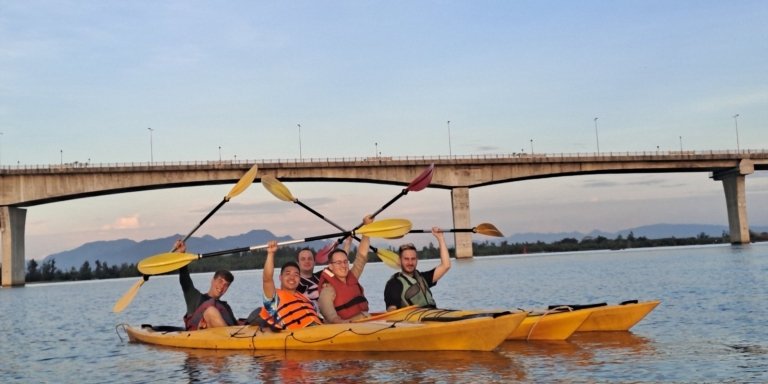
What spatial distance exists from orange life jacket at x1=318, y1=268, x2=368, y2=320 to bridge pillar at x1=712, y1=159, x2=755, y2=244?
61154mm

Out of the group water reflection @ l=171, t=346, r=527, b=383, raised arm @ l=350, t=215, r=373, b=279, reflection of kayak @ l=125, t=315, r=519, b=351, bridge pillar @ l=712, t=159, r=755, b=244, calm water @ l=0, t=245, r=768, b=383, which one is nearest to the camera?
calm water @ l=0, t=245, r=768, b=383

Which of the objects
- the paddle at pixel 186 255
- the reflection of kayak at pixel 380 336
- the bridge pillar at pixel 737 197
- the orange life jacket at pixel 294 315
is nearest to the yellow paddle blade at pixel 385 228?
the paddle at pixel 186 255

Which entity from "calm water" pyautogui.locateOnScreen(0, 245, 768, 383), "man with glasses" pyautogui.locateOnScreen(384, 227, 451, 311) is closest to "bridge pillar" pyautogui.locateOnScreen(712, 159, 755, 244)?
"calm water" pyautogui.locateOnScreen(0, 245, 768, 383)

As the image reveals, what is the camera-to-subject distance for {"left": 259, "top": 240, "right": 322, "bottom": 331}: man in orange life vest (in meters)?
12.3

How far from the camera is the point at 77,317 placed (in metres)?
28.3

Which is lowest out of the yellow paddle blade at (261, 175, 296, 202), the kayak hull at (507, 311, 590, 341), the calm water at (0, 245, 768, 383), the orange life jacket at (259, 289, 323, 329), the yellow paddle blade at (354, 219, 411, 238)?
the calm water at (0, 245, 768, 383)

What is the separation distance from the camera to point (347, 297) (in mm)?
13016

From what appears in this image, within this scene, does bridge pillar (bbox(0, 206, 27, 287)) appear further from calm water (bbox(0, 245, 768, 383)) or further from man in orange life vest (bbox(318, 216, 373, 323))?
man in orange life vest (bbox(318, 216, 373, 323))

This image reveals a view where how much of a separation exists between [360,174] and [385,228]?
45.3m

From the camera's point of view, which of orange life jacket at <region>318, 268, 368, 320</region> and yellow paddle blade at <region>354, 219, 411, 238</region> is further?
yellow paddle blade at <region>354, 219, 411, 238</region>

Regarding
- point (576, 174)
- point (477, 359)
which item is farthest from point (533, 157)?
point (477, 359)

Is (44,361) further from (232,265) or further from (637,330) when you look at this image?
(232,265)

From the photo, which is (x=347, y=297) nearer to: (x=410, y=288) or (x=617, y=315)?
(x=410, y=288)

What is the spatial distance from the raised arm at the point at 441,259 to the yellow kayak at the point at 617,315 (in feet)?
8.41
